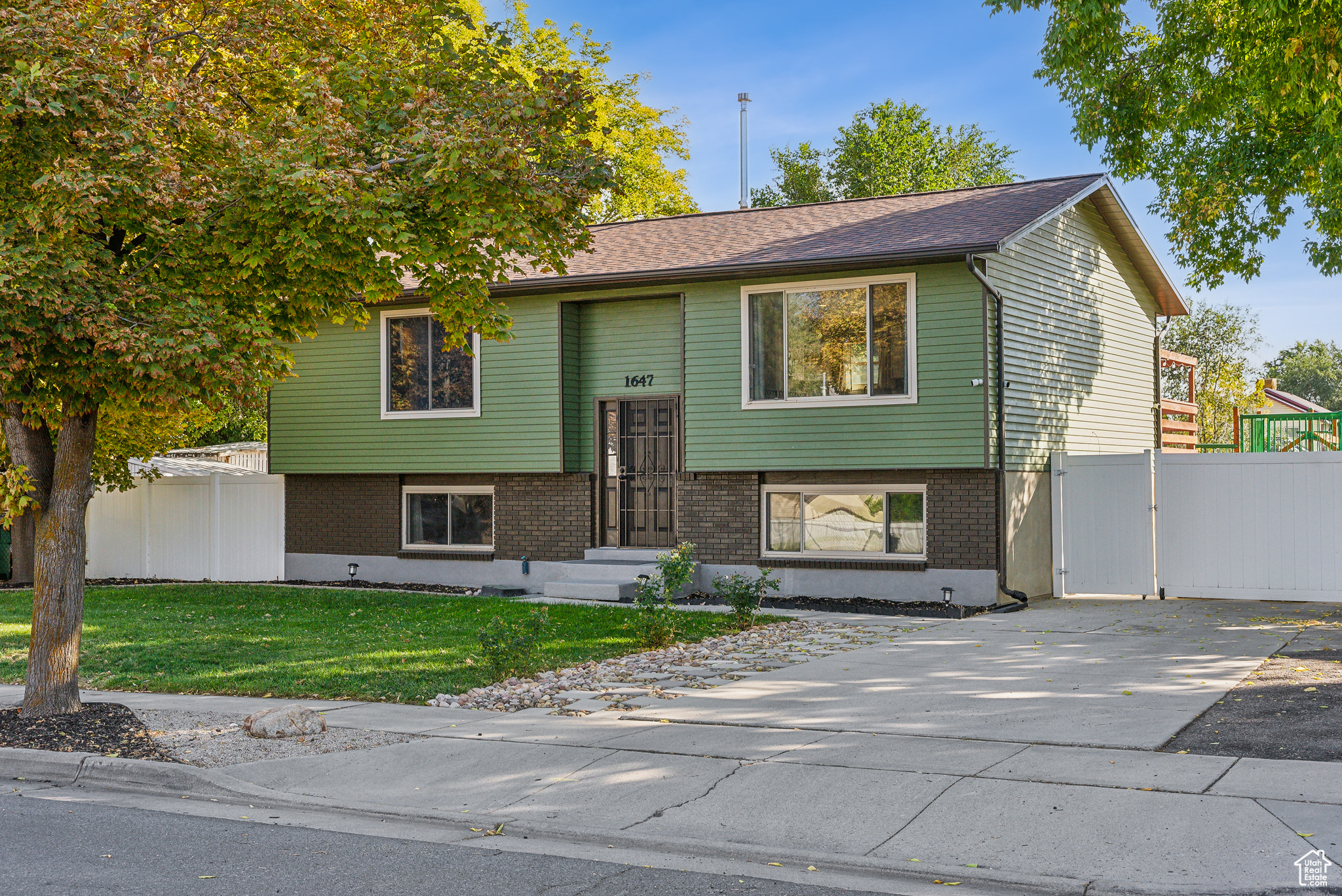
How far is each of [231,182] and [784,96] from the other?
44.0m

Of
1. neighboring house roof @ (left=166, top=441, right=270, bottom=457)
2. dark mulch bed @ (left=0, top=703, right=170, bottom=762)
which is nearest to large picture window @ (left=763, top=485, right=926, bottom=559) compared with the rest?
dark mulch bed @ (left=0, top=703, right=170, bottom=762)

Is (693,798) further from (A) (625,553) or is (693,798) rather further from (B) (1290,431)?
(B) (1290,431)

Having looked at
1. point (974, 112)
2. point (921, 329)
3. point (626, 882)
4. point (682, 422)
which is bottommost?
point (626, 882)

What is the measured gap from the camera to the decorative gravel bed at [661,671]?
9.72m

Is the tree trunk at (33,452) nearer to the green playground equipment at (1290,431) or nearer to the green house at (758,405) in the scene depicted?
the green house at (758,405)

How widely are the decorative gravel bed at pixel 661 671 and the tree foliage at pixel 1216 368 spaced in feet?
80.7

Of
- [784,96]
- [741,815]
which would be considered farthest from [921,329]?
[784,96]

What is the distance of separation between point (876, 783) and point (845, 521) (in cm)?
982

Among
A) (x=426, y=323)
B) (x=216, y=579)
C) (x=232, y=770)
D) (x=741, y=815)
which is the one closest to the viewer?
(x=741, y=815)

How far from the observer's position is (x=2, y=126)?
313 inches

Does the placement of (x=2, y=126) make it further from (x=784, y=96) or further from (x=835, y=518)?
(x=784, y=96)

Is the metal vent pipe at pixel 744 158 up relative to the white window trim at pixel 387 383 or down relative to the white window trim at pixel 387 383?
up

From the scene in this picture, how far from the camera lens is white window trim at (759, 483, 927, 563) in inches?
631

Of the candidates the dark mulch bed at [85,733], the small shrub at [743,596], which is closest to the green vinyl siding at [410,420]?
the small shrub at [743,596]
